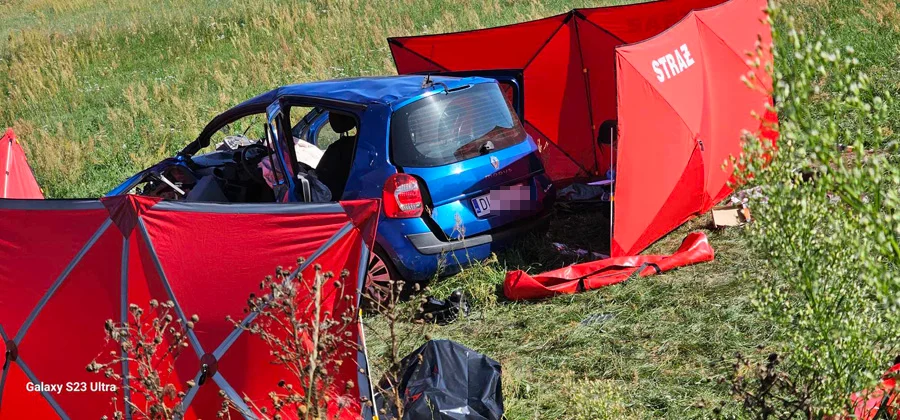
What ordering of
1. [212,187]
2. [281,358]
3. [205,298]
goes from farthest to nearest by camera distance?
[212,187] < [205,298] < [281,358]

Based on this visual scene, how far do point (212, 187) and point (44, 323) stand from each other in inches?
108

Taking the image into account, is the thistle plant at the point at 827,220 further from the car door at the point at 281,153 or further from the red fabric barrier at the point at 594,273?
the car door at the point at 281,153

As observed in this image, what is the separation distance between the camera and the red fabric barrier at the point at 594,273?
6.11 metres

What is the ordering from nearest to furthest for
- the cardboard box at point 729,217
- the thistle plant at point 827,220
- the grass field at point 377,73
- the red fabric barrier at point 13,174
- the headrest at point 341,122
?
the thistle plant at point 827,220 → the grass field at point 377,73 → the headrest at point 341,122 → the cardboard box at point 729,217 → the red fabric barrier at point 13,174

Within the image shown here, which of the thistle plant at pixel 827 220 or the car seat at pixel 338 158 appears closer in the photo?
the thistle plant at pixel 827 220

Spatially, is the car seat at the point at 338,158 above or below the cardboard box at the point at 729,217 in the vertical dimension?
above

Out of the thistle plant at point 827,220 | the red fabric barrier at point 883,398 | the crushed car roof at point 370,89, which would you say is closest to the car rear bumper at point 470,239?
the crushed car roof at point 370,89

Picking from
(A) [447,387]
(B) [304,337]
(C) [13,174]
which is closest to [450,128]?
(A) [447,387]

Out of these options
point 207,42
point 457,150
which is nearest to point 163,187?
point 457,150

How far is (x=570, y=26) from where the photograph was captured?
27.4 ft

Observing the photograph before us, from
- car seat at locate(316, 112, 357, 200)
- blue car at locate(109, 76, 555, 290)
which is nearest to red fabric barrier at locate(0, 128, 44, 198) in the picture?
blue car at locate(109, 76, 555, 290)

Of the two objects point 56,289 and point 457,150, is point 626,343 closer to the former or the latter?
point 457,150

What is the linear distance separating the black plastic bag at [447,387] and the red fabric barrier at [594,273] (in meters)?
1.51

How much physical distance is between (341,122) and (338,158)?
0.28 metres
